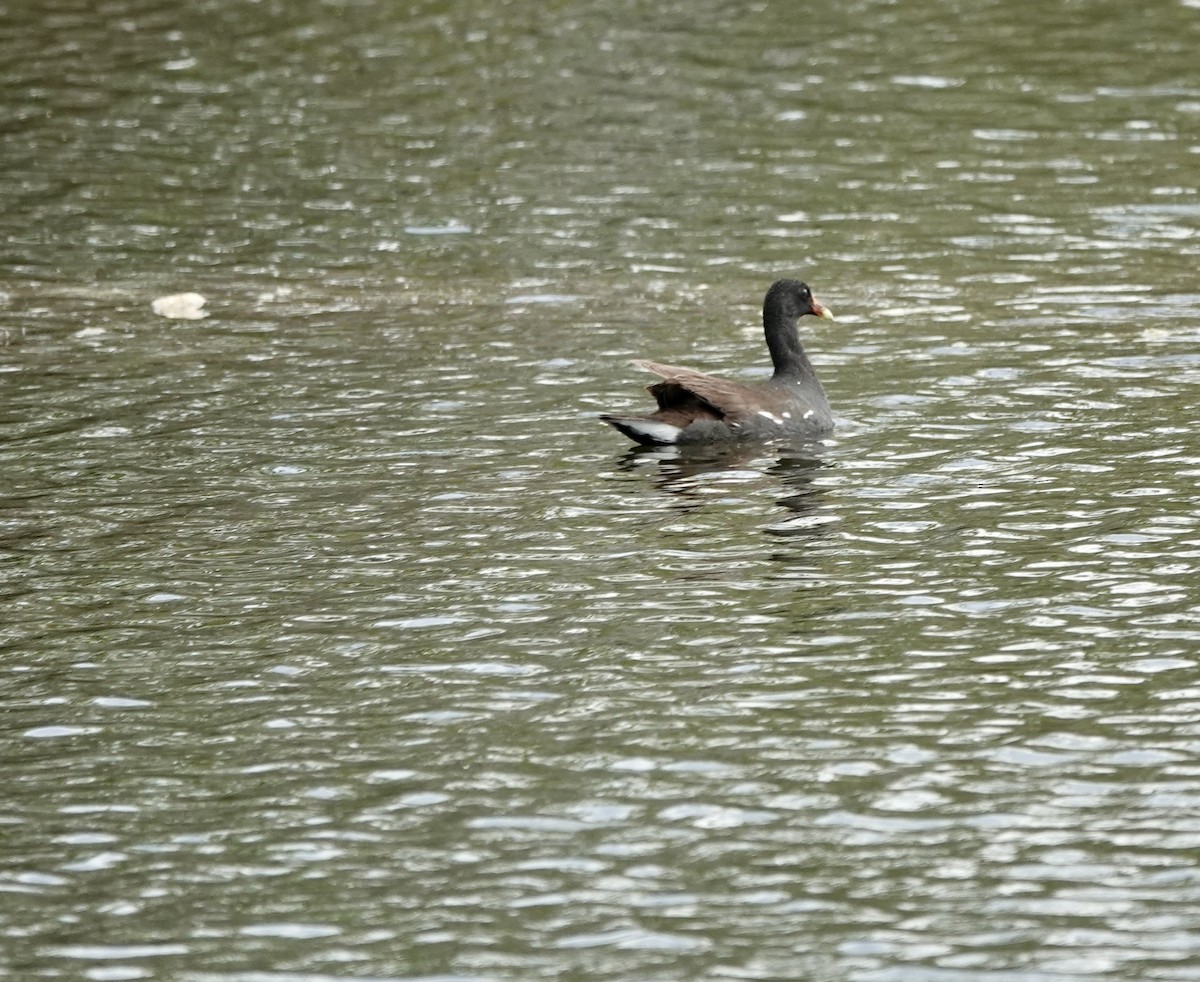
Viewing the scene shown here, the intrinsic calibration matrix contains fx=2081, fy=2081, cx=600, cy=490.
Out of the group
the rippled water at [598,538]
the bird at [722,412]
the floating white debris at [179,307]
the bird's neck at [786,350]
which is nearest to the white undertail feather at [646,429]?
the bird at [722,412]

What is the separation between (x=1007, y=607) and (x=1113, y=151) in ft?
48.2

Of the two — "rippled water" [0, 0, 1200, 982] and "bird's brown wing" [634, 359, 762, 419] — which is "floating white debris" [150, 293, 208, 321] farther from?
"bird's brown wing" [634, 359, 762, 419]

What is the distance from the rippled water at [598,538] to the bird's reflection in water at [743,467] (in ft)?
0.30

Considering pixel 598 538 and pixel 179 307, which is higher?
pixel 179 307

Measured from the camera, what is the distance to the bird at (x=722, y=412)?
16031 millimetres

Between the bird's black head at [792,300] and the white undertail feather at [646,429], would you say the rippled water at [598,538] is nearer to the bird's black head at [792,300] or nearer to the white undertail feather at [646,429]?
the white undertail feather at [646,429]

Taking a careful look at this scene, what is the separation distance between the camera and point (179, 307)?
70.0 feet

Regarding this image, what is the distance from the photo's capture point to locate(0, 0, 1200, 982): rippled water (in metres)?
8.80

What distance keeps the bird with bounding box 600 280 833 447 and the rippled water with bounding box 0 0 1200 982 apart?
1.04 feet

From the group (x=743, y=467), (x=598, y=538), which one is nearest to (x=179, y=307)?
(x=743, y=467)

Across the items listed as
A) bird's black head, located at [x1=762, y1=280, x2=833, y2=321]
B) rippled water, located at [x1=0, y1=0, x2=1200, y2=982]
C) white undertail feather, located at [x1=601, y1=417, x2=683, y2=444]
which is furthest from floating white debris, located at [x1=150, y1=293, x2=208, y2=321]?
white undertail feather, located at [x1=601, y1=417, x2=683, y2=444]

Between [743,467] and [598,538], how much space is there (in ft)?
7.89

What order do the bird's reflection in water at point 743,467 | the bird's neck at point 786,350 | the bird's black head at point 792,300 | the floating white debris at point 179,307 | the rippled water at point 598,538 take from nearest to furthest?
the rippled water at point 598,538 < the bird's reflection in water at point 743,467 < the bird's neck at point 786,350 < the bird's black head at point 792,300 < the floating white debris at point 179,307

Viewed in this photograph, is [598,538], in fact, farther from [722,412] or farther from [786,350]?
[786,350]
